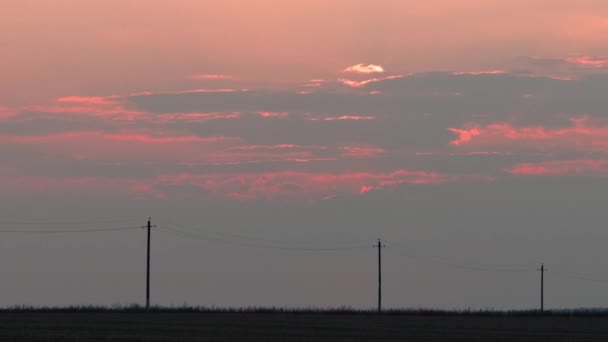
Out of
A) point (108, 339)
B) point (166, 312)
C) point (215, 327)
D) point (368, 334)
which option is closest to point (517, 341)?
point (368, 334)

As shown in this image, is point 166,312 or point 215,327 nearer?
point 215,327

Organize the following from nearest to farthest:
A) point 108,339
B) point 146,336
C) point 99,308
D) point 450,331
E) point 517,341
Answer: point 108,339, point 146,336, point 517,341, point 450,331, point 99,308

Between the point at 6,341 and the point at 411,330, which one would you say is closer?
the point at 6,341

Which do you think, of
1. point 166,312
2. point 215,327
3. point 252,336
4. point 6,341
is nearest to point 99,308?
point 166,312

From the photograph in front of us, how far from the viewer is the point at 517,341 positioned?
209 ft

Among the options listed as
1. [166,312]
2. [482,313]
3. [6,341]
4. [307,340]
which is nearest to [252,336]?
[307,340]

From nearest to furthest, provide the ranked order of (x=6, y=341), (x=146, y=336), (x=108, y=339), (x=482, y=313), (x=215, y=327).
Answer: (x=6, y=341) → (x=108, y=339) → (x=146, y=336) → (x=215, y=327) → (x=482, y=313)

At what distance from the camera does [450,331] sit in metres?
75.8

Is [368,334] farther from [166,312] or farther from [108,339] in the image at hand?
[166,312]

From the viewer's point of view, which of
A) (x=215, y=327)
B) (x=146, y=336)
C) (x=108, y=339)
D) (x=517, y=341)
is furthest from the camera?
(x=215, y=327)

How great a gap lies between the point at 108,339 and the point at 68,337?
6.03 feet

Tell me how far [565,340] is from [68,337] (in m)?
28.7

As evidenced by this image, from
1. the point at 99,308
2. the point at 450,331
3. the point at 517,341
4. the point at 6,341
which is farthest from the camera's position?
the point at 99,308

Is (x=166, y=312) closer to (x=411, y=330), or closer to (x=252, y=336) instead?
(x=411, y=330)
